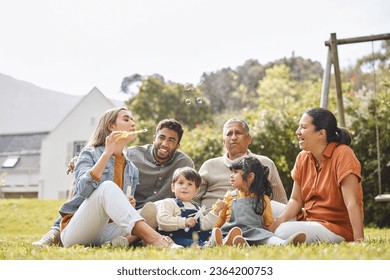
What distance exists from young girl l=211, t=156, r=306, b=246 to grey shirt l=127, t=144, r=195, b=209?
682 mm

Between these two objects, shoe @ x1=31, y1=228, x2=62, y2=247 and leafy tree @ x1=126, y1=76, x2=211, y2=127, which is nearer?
shoe @ x1=31, y1=228, x2=62, y2=247

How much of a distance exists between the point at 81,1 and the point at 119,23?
398mm

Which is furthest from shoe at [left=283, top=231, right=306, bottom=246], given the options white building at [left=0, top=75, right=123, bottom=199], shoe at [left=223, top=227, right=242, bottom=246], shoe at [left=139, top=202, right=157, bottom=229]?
white building at [left=0, top=75, right=123, bottom=199]

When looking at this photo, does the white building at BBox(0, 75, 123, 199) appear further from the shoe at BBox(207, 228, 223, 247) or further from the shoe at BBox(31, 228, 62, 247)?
the shoe at BBox(207, 228, 223, 247)

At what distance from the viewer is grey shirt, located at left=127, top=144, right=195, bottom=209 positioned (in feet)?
13.1

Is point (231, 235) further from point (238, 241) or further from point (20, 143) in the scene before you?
point (20, 143)

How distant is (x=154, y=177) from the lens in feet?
13.2

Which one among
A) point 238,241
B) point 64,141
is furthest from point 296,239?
point 64,141

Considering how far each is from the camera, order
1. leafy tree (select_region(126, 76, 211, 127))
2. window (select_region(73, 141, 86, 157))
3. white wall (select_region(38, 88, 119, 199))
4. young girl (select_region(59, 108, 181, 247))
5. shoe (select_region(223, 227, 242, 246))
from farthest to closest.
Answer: leafy tree (select_region(126, 76, 211, 127)), window (select_region(73, 141, 86, 157)), white wall (select_region(38, 88, 119, 199)), shoe (select_region(223, 227, 242, 246)), young girl (select_region(59, 108, 181, 247))

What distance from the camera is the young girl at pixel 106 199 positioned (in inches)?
116

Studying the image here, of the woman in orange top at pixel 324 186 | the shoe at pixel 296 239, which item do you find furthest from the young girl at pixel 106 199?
the woman in orange top at pixel 324 186
